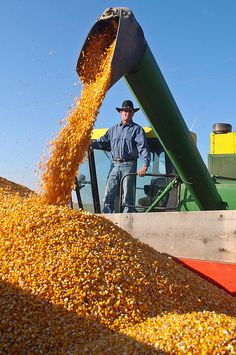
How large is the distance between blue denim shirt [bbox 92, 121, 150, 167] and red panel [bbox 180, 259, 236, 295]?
72.0 inches

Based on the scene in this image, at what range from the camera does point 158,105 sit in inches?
152

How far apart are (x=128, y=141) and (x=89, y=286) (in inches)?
105

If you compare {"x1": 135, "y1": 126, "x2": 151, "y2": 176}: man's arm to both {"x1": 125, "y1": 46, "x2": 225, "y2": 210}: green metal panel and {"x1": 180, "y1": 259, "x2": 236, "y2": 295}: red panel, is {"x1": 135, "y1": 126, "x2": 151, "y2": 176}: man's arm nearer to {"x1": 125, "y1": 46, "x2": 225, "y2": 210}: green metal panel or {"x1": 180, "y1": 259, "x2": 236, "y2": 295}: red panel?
{"x1": 125, "y1": 46, "x2": 225, "y2": 210}: green metal panel

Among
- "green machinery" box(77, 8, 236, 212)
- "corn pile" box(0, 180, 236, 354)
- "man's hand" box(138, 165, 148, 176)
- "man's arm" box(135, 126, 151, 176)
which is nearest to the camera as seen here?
"corn pile" box(0, 180, 236, 354)

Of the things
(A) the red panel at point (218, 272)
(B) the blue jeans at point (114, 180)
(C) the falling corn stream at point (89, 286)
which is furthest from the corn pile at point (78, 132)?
(B) the blue jeans at point (114, 180)

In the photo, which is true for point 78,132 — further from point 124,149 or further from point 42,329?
point 42,329

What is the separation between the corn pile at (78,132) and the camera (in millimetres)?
3881

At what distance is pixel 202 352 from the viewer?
2197 millimetres

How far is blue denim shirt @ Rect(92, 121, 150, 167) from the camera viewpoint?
5.27 meters

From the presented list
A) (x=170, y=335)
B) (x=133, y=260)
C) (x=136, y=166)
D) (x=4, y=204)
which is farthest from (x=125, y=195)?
(x=170, y=335)

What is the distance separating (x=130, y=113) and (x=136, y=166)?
0.63 m

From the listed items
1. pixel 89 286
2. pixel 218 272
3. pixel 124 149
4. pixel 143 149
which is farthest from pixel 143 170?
pixel 89 286

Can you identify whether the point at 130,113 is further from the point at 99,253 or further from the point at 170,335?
the point at 170,335

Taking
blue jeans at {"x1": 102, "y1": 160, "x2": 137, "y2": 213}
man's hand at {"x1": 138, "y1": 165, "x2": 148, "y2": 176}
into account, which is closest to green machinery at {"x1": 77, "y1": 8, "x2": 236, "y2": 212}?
man's hand at {"x1": 138, "y1": 165, "x2": 148, "y2": 176}
